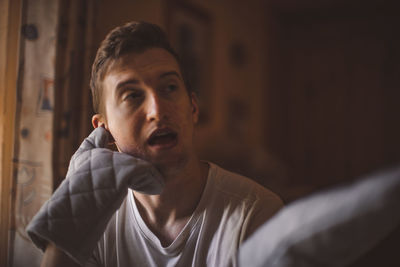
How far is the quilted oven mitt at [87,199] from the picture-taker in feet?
1.80

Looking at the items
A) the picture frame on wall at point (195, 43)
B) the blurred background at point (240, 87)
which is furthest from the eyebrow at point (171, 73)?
the picture frame on wall at point (195, 43)

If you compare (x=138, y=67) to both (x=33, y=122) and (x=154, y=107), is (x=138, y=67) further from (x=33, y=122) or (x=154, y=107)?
(x=33, y=122)

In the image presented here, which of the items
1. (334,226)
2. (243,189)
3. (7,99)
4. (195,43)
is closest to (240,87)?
(195,43)

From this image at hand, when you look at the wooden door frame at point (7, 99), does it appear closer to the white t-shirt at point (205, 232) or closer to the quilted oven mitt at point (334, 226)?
the white t-shirt at point (205, 232)

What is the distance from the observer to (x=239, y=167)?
199cm

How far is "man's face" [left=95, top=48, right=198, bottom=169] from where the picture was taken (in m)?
0.66

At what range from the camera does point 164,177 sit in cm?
69

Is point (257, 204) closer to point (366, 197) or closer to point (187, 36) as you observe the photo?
point (366, 197)

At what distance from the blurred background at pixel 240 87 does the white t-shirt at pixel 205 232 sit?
0.21 metres

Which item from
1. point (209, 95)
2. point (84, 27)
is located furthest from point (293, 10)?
point (84, 27)

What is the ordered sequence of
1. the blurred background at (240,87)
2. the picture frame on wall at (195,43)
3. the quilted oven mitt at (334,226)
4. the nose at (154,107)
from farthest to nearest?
the picture frame on wall at (195,43), the blurred background at (240,87), the nose at (154,107), the quilted oven mitt at (334,226)

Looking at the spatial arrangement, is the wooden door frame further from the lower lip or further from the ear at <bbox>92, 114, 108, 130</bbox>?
the lower lip

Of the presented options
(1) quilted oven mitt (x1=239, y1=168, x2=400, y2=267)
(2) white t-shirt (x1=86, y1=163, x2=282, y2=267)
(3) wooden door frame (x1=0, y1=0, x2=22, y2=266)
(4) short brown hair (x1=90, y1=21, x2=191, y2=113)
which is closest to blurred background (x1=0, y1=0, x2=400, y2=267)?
(3) wooden door frame (x1=0, y1=0, x2=22, y2=266)

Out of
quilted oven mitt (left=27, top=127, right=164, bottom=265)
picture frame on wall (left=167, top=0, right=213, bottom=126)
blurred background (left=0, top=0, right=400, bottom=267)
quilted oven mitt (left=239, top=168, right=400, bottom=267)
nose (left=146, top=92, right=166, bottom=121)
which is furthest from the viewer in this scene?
picture frame on wall (left=167, top=0, right=213, bottom=126)
